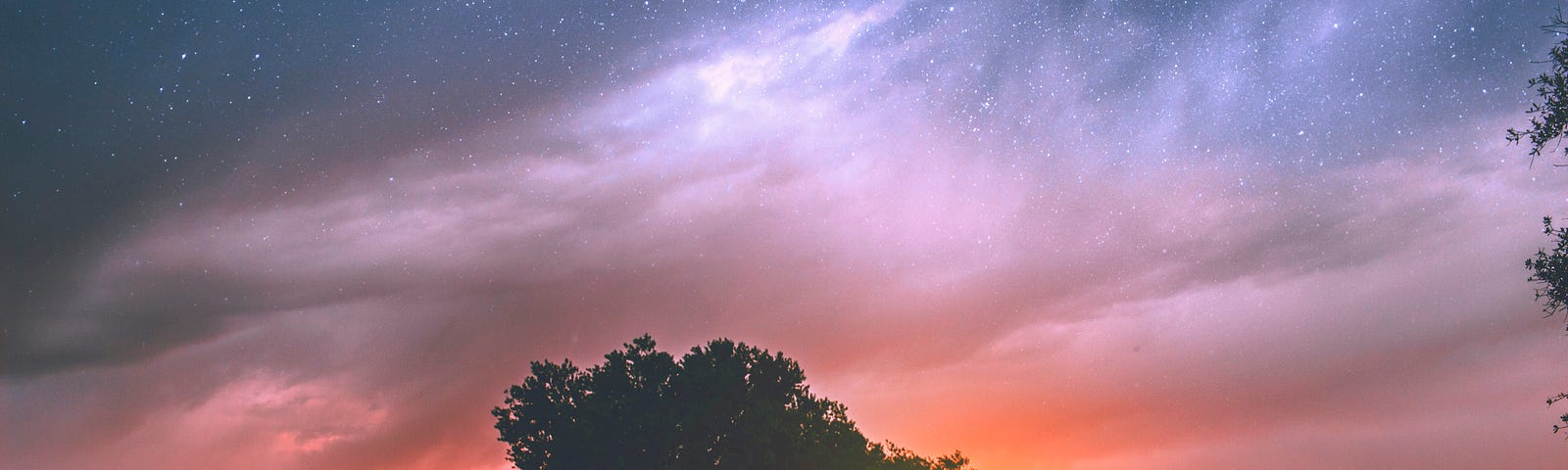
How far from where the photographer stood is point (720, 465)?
3756cm

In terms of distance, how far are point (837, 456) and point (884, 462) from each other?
6105mm

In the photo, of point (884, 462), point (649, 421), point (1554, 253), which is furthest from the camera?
point (884, 462)

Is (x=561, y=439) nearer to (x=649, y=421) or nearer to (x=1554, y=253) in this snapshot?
(x=649, y=421)

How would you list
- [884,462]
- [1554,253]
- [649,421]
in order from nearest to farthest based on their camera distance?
1. [1554,253]
2. [649,421]
3. [884,462]

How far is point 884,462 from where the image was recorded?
44.5m

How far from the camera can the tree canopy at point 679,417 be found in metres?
37.7

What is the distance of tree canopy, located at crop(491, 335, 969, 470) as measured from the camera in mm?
37688

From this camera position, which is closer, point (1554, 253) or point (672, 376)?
point (1554, 253)

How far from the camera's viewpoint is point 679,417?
38125 mm

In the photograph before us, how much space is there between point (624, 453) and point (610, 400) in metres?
2.46

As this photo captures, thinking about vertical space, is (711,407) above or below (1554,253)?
above

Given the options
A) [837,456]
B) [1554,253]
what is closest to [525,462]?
[837,456]

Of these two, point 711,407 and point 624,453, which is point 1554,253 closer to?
point 711,407

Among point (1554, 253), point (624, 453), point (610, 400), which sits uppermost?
point (610, 400)
